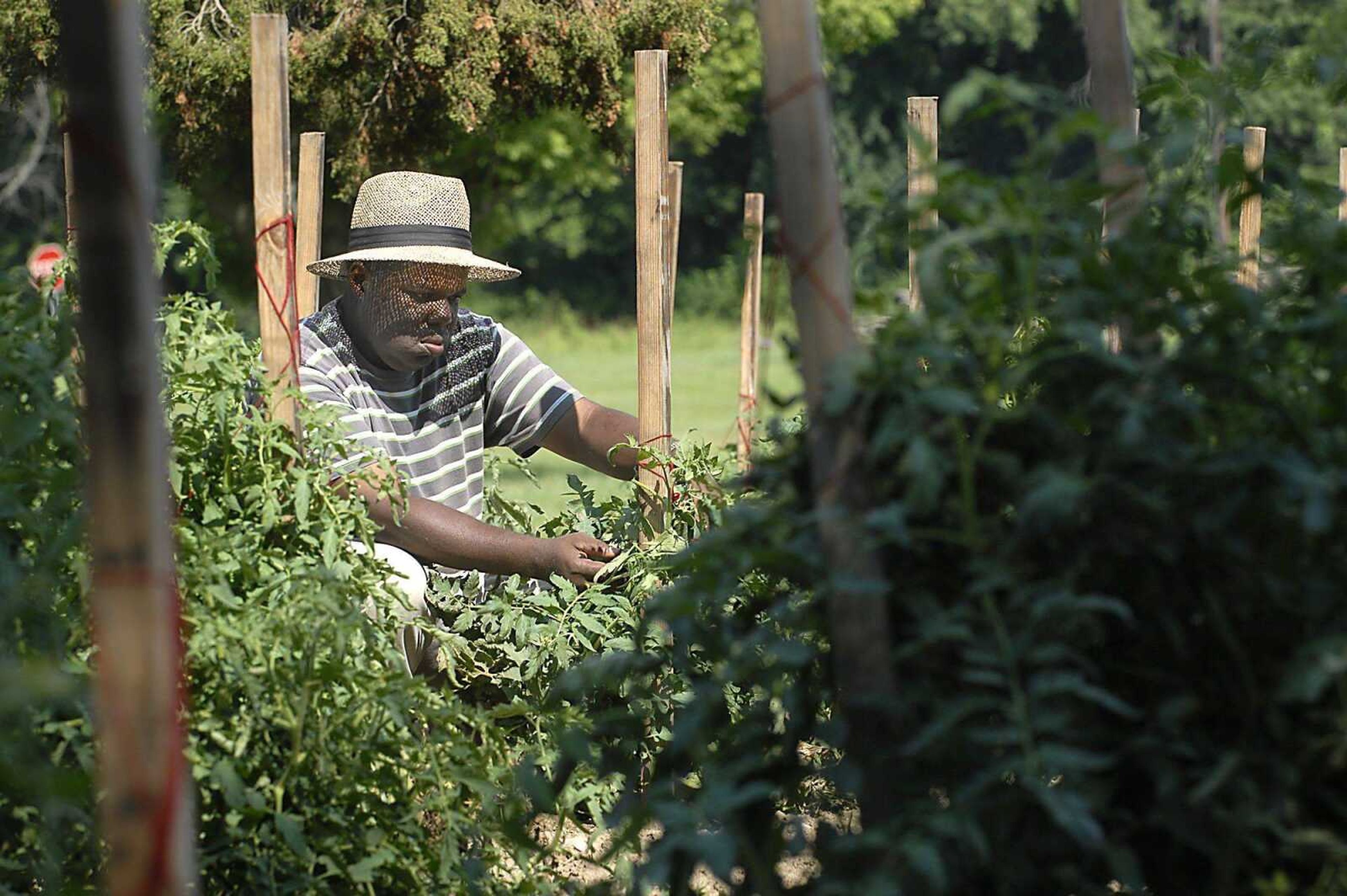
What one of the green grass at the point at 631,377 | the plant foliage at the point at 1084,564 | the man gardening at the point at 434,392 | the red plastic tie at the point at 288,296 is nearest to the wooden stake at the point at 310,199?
the man gardening at the point at 434,392

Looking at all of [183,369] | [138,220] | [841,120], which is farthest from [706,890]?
[841,120]

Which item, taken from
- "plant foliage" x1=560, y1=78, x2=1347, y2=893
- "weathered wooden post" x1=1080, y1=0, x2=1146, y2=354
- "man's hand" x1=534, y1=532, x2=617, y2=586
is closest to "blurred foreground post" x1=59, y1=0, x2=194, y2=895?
"plant foliage" x1=560, y1=78, x2=1347, y2=893

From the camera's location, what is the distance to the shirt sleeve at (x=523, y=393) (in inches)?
182

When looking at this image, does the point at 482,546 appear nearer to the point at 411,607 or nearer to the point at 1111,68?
the point at 411,607

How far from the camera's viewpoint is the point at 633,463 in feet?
14.5

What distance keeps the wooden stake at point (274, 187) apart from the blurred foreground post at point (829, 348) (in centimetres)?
149

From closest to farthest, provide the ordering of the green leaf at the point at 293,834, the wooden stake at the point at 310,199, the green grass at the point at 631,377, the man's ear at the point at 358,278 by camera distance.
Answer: the green leaf at the point at 293,834 → the man's ear at the point at 358,278 → the wooden stake at the point at 310,199 → the green grass at the point at 631,377

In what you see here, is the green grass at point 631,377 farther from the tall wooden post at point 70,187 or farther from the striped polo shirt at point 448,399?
the tall wooden post at point 70,187

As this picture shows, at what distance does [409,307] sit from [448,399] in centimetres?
36

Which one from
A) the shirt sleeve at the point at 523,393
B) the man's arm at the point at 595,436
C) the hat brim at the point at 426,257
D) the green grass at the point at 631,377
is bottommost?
the green grass at the point at 631,377

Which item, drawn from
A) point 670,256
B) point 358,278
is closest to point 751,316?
point 670,256

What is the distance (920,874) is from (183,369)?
1882 millimetres

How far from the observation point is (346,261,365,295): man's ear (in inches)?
169

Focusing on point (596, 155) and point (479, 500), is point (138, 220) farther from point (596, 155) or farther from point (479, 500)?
point (596, 155)
